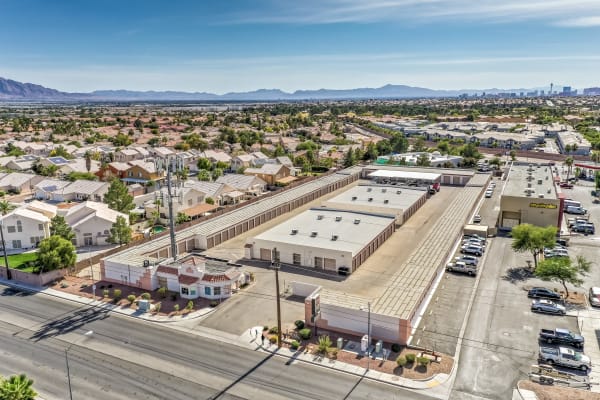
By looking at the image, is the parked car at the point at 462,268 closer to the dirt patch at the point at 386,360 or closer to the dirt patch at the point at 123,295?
the dirt patch at the point at 386,360

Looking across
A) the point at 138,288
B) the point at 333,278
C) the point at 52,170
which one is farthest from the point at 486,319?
the point at 52,170

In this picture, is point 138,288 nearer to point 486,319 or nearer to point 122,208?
point 122,208

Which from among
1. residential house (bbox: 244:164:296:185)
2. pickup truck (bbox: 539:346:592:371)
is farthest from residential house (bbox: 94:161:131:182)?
pickup truck (bbox: 539:346:592:371)

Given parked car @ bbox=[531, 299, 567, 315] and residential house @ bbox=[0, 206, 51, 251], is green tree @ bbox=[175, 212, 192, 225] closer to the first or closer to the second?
residential house @ bbox=[0, 206, 51, 251]

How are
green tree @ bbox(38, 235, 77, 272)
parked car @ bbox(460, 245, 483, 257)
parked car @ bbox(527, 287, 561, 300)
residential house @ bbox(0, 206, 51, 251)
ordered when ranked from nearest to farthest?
parked car @ bbox(527, 287, 561, 300) → green tree @ bbox(38, 235, 77, 272) → parked car @ bbox(460, 245, 483, 257) → residential house @ bbox(0, 206, 51, 251)

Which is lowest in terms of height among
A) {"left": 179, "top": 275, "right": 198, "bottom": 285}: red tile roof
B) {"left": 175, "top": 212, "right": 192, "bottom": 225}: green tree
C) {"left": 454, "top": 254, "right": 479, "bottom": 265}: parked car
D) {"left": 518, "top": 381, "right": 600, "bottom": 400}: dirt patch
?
{"left": 518, "top": 381, "right": 600, "bottom": 400}: dirt patch

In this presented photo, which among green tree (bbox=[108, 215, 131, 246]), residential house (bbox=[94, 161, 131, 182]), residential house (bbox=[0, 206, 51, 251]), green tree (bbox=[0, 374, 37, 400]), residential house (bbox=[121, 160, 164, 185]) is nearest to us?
green tree (bbox=[0, 374, 37, 400])

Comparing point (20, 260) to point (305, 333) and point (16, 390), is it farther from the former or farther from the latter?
point (305, 333)

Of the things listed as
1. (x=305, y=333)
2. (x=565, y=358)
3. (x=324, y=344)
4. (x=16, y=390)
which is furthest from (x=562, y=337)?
→ (x=16, y=390)
